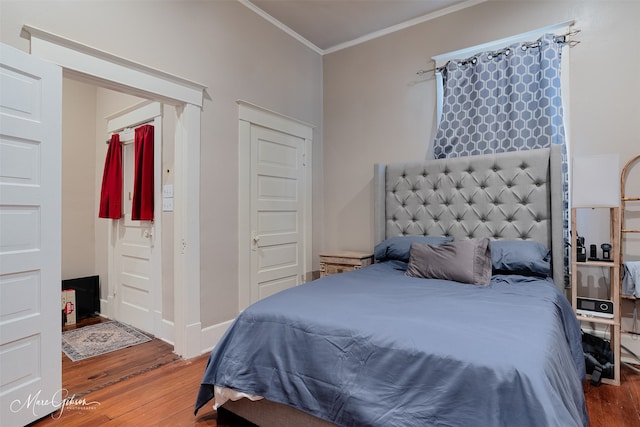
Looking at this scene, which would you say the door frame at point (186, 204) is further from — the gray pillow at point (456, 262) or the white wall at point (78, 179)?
the white wall at point (78, 179)

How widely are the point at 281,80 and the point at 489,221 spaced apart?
7.92 feet

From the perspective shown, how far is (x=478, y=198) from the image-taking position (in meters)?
2.89

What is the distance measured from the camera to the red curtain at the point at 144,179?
3.12 m

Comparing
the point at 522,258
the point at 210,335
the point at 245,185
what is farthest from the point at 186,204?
the point at 522,258

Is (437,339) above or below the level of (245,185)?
below

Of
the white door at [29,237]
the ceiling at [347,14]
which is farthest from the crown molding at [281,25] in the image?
the white door at [29,237]

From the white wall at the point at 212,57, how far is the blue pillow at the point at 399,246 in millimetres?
1339

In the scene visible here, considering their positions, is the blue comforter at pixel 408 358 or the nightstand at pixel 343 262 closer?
the blue comforter at pixel 408 358

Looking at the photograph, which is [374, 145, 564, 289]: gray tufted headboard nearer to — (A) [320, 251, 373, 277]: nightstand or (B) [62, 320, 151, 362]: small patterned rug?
(A) [320, 251, 373, 277]: nightstand

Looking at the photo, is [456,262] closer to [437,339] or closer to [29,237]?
[437,339]

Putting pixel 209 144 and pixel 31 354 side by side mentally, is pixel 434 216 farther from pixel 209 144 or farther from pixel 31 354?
pixel 31 354

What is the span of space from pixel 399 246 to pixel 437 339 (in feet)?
5.82

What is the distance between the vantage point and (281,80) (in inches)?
137

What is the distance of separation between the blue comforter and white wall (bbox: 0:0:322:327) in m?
1.18
